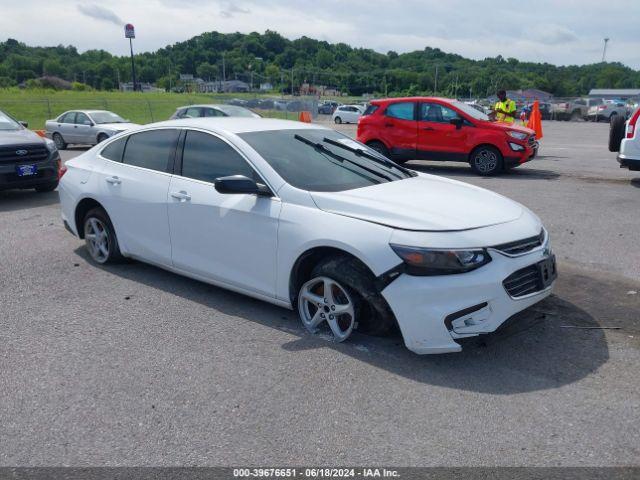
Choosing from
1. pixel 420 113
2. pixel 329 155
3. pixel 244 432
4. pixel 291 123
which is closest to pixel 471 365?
pixel 244 432

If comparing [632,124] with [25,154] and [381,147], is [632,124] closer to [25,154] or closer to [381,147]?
[381,147]

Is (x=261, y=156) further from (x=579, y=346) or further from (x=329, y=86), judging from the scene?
(x=329, y=86)

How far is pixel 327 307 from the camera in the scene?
4.21m

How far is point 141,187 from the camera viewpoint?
17.5ft

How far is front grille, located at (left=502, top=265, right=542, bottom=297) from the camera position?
3.76m

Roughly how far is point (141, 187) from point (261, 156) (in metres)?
1.36

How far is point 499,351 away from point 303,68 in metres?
130

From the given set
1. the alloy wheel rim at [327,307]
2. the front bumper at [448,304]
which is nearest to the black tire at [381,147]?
the alloy wheel rim at [327,307]

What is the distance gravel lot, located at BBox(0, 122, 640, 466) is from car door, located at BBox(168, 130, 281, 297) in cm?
36

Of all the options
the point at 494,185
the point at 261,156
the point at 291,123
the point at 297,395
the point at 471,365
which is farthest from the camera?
the point at 494,185

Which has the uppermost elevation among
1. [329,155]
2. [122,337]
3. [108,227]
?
[329,155]

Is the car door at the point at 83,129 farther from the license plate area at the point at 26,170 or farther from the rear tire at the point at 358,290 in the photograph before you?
the rear tire at the point at 358,290

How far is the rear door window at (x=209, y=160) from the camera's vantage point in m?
4.74

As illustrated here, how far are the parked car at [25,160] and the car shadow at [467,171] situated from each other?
7.94 meters
